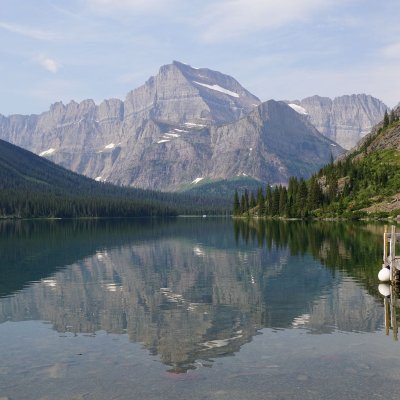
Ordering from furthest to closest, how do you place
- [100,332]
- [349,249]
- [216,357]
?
[349,249], [100,332], [216,357]

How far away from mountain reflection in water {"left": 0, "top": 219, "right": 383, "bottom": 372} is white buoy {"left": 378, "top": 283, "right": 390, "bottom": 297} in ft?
2.54

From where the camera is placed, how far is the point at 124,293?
53.3m

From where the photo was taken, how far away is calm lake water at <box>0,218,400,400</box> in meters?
25.6

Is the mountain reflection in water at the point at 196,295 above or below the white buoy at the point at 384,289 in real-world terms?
below

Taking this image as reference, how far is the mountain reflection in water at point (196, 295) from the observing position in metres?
36.9

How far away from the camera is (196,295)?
5172 centimetres

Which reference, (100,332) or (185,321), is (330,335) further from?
(100,332)

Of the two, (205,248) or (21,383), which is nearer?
(21,383)

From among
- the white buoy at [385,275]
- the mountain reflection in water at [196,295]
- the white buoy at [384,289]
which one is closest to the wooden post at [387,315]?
the mountain reflection in water at [196,295]

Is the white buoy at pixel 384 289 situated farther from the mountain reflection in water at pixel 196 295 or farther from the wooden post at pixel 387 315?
the wooden post at pixel 387 315

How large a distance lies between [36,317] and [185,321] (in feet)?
45.1

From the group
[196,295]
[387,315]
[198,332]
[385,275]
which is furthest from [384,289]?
[198,332]

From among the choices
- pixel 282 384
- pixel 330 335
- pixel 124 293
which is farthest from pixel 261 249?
pixel 282 384

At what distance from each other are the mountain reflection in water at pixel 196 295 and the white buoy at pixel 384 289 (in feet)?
2.54
